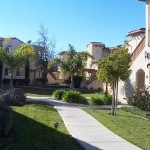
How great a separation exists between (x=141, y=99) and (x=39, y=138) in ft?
38.1

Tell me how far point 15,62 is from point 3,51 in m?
1.18

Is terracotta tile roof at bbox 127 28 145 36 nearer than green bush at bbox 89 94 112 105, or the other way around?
green bush at bbox 89 94 112 105

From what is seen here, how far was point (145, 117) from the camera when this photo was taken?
679 inches

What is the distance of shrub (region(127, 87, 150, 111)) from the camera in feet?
67.4

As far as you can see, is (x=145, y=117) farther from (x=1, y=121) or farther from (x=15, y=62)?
(x=15, y=62)

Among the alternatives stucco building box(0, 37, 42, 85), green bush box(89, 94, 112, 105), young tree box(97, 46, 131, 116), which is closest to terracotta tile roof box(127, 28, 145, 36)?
green bush box(89, 94, 112, 105)

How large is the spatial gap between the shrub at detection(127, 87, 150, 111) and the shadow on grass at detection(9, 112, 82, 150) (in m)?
9.21

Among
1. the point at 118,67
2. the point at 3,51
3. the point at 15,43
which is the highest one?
the point at 15,43

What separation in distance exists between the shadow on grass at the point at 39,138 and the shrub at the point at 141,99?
9215 mm

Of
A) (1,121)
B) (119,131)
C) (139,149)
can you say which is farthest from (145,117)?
(1,121)

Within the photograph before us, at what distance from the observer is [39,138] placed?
10312mm

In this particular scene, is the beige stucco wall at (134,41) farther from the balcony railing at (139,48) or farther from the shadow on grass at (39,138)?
the shadow on grass at (39,138)

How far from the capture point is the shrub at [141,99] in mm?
20531

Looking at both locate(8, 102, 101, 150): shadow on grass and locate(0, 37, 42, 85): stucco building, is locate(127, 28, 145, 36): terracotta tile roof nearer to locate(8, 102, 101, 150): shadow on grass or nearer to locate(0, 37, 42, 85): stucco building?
locate(0, 37, 42, 85): stucco building
